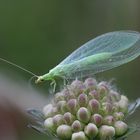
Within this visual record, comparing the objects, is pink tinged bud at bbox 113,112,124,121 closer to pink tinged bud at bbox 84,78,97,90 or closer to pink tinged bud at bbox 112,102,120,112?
pink tinged bud at bbox 112,102,120,112

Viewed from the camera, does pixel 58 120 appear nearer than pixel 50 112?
Yes

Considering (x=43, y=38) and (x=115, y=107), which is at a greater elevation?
Result: (x=115, y=107)

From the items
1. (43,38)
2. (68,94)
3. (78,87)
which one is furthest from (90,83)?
(43,38)

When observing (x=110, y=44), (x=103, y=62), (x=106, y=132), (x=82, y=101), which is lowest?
(x=106, y=132)

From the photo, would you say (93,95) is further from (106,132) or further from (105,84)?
(106,132)

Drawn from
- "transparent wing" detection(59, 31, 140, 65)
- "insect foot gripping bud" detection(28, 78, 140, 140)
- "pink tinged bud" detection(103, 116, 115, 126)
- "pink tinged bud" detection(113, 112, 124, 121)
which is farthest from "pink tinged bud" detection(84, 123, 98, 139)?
"transparent wing" detection(59, 31, 140, 65)

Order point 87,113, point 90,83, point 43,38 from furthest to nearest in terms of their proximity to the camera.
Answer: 1. point 43,38
2. point 90,83
3. point 87,113

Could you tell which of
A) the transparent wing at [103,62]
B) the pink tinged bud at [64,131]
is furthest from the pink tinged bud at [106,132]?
the transparent wing at [103,62]
